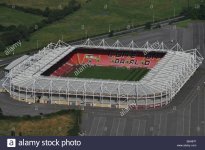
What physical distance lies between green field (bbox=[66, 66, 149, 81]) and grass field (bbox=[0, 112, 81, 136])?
1117 inches

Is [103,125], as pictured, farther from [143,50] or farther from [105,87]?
[143,50]

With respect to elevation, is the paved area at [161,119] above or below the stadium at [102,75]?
below

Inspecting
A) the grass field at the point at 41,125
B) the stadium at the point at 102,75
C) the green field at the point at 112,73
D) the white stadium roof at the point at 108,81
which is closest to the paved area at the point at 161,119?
the stadium at the point at 102,75

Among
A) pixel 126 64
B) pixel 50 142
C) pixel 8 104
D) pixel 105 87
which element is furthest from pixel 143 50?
pixel 50 142

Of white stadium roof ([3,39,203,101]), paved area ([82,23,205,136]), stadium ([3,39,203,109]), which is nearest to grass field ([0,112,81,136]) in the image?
paved area ([82,23,205,136])

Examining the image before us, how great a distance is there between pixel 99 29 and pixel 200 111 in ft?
258

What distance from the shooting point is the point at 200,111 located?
4808 inches

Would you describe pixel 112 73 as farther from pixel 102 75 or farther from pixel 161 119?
pixel 161 119

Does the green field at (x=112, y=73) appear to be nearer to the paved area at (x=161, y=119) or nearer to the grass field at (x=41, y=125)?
the paved area at (x=161, y=119)

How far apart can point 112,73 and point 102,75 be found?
335cm

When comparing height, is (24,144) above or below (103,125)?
above

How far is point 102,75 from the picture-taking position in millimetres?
149875

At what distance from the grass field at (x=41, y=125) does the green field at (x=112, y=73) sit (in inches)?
1117

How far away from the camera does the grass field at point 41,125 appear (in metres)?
112
